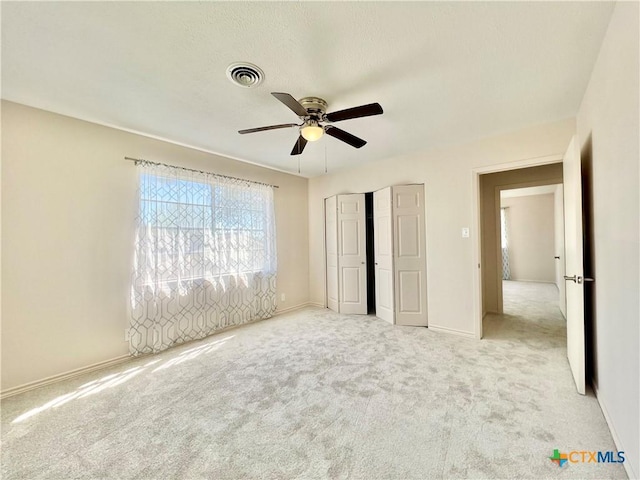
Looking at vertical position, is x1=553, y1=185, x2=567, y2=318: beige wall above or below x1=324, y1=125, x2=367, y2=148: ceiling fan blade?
below

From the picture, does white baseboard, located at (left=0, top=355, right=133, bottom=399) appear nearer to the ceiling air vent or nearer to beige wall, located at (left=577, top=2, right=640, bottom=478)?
the ceiling air vent

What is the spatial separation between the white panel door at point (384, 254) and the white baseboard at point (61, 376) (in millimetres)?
3289

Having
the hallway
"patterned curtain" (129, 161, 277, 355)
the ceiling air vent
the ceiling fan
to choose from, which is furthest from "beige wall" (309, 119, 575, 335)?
"patterned curtain" (129, 161, 277, 355)

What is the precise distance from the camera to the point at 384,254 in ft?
13.2

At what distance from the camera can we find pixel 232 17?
1.43 metres

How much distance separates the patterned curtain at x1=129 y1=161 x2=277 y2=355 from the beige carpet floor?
43cm

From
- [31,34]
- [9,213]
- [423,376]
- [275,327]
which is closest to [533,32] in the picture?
[423,376]

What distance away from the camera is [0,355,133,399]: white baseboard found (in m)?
2.18

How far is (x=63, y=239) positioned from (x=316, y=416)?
276 cm

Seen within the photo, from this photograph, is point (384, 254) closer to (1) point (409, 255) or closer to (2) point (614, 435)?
(1) point (409, 255)

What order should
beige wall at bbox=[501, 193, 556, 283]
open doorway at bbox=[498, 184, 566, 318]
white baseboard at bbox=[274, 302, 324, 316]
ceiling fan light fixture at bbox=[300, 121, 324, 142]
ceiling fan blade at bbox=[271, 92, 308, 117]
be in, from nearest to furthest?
ceiling fan blade at bbox=[271, 92, 308, 117]
ceiling fan light fixture at bbox=[300, 121, 324, 142]
white baseboard at bbox=[274, 302, 324, 316]
open doorway at bbox=[498, 184, 566, 318]
beige wall at bbox=[501, 193, 556, 283]

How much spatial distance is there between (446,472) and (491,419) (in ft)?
2.02

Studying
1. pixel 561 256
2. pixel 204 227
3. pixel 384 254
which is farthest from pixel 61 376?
pixel 561 256

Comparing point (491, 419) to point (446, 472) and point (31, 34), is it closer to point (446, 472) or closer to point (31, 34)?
point (446, 472)
